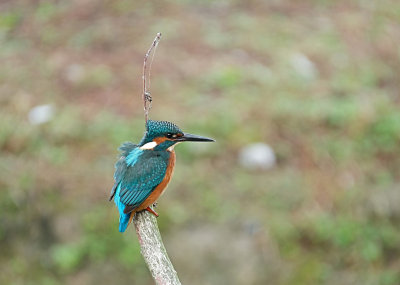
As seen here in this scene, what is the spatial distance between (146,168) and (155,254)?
674mm

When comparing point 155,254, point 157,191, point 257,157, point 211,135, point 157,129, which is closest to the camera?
point 155,254

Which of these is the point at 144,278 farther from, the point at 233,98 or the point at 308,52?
the point at 308,52

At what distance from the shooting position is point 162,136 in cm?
270

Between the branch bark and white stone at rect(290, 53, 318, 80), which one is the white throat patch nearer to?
the branch bark

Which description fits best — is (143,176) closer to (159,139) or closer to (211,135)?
(159,139)

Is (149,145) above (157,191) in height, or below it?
above

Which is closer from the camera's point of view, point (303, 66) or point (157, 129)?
point (157, 129)

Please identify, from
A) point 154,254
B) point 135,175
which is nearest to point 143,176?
point 135,175

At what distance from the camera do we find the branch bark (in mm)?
2044

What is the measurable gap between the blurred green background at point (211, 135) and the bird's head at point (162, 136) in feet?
5.67

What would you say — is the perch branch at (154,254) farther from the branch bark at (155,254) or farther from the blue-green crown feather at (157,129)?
the blue-green crown feather at (157,129)

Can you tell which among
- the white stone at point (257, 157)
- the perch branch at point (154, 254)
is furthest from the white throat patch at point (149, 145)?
the white stone at point (257, 157)

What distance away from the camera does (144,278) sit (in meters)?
4.24

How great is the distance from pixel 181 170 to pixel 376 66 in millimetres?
2747
